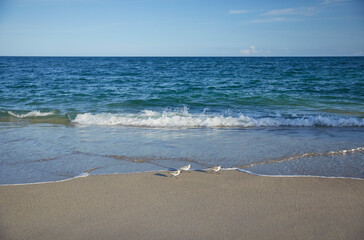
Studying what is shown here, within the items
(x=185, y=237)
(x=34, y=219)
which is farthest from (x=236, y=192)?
(x=34, y=219)

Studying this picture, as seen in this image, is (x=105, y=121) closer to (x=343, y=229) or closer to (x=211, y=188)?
(x=211, y=188)

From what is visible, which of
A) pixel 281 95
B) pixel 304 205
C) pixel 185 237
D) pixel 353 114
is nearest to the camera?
pixel 185 237

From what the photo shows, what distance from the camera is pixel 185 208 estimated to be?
3268 millimetres

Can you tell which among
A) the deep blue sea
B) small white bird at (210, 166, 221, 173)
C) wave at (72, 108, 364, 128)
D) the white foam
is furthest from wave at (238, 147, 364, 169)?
the white foam

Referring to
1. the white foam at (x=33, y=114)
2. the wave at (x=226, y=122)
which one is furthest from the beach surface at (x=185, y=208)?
the white foam at (x=33, y=114)

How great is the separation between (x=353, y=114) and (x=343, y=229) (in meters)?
9.17

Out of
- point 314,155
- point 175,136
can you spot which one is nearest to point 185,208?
point 314,155

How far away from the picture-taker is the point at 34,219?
10.1ft

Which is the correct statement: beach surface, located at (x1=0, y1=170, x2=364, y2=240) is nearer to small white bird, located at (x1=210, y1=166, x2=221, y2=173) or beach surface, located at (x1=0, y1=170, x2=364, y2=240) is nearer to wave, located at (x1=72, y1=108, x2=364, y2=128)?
small white bird, located at (x1=210, y1=166, x2=221, y2=173)

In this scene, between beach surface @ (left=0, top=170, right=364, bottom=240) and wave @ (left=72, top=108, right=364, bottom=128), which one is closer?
beach surface @ (left=0, top=170, right=364, bottom=240)

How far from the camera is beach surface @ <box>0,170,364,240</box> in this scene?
9.25ft

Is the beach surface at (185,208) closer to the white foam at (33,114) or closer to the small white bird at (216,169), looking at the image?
the small white bird at (216,169)

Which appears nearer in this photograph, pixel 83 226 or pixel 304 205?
pixel 83 226

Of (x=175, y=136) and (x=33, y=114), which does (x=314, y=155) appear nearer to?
(x=175, y=136)
